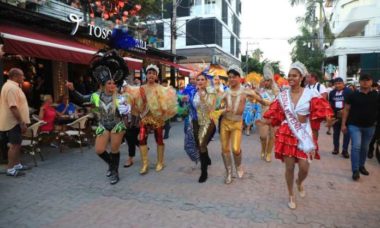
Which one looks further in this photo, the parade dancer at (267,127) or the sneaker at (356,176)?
the parade dancer at (267,127)

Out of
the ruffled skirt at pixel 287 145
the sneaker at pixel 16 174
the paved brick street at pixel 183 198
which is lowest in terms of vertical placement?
the paved brick street at pixel 183 198

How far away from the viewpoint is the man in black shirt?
18.4ft

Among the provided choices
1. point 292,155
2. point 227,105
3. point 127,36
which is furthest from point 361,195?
point 127,36

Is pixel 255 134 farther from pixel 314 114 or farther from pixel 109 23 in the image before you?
pixel 109 23

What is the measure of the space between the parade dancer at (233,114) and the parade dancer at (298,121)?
42.1 inches

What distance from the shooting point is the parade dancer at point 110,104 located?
17.6ft

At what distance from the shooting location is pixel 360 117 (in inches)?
221

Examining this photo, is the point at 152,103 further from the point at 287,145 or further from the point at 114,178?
the point at 287,145

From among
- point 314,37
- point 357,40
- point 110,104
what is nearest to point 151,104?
point 110,104

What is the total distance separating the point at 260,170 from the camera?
6.34 m

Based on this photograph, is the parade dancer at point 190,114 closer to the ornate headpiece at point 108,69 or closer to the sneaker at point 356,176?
the ornate headpiece at point 108,69

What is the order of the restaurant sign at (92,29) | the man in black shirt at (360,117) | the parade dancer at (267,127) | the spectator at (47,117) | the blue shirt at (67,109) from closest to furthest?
the man in black shirt at (360,117) → the parade dancer at (267,127) → the spectator at (47,117) → the blue shirt at (67,109) → the restaurant sign at (92,29)

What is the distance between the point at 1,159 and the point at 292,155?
19.5ft

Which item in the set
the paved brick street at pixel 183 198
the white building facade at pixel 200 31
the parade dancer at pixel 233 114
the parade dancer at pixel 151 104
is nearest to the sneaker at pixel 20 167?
the paved brick street at pixel 183 198
